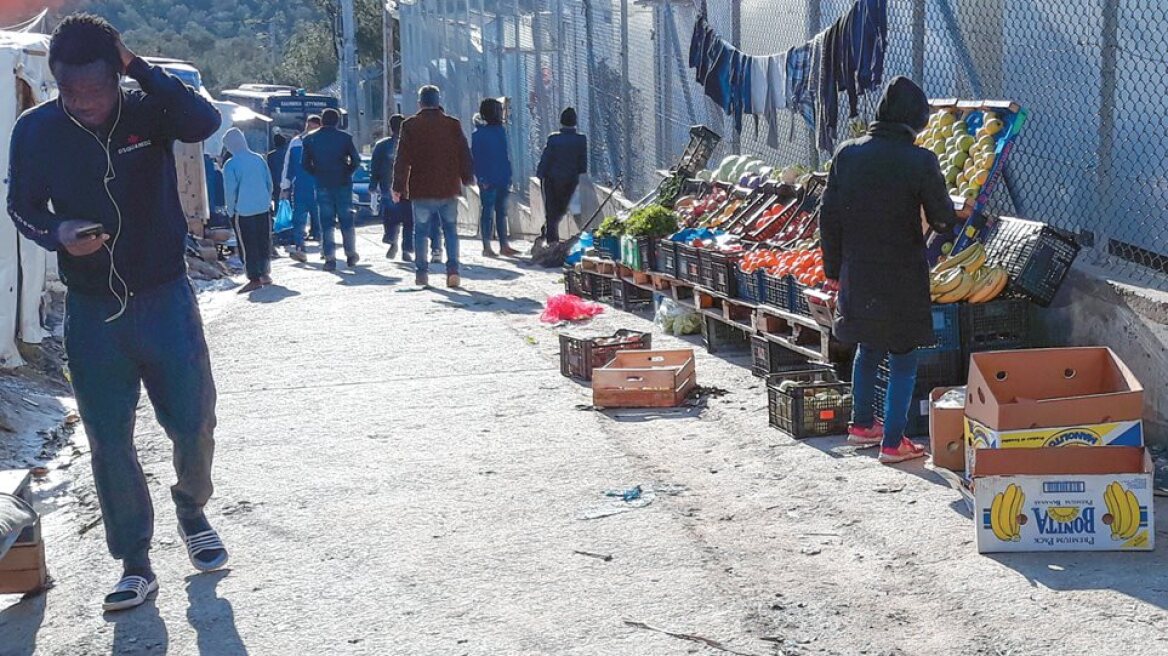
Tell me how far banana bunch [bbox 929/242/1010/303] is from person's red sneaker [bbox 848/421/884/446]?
0.79 m

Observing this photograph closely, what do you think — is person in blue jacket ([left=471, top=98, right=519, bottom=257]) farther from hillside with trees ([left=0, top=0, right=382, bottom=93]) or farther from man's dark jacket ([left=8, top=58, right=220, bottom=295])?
hillside with trees ([left=0, top=0, right=382, bottom=93])

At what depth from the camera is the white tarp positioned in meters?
11.3

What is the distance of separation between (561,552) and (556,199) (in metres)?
12.5

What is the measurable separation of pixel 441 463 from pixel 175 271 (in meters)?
2.41

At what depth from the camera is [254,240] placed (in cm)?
1642

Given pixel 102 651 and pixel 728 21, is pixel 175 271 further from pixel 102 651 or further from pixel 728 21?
pixel 728 21

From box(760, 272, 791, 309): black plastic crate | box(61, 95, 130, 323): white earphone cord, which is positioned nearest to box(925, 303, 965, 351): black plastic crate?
box(760, 272, 791, 309): black plastic crate

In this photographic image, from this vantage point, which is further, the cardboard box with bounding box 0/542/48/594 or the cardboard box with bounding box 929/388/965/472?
the cardboard box with bounding box 929/388/965/472

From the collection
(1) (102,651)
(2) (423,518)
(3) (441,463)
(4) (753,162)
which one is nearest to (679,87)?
(4) (753,162)

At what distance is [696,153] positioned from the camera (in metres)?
13.7

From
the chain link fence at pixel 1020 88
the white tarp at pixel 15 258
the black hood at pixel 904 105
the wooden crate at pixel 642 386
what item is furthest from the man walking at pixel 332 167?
the black hood at pixel 904 105

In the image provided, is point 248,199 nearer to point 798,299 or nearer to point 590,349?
point 590,349

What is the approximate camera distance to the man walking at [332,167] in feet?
57.3

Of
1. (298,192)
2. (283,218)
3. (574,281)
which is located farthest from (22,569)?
(283,218)
